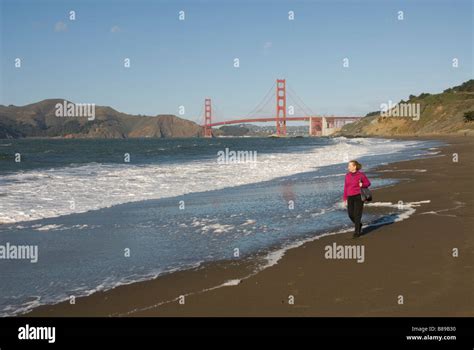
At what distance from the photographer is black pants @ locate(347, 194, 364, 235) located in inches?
296

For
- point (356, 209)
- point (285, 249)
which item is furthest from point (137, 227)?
point (356, 209)

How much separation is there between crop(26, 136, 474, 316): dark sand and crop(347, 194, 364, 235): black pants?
7.9 inches

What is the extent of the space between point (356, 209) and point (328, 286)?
2.74m

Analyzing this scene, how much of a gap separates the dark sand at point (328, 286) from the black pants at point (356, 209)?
0.20 m

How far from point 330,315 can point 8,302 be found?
3125 millimetres

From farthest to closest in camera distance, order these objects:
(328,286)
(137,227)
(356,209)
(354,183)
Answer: (137,227), (354,183), (356,209), (328,286)

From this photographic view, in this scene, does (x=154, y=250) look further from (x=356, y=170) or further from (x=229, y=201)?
(x=229, y=201)

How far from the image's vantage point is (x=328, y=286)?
16.9 ft

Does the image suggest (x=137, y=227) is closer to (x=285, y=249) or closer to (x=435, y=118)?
(x=285, y=249)

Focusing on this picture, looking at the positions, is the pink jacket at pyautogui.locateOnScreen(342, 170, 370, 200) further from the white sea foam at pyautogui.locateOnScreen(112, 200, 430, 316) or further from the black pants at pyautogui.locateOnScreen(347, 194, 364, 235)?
the white sea foam at pyautogui.locateOnScreen(112, 200, 430, 316)

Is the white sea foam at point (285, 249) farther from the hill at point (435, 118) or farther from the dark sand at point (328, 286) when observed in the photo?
the hill at point (435, 118)

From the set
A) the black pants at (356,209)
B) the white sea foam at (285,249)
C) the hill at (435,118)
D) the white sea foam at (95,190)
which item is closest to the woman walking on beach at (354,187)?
the black pants at (356,209)
